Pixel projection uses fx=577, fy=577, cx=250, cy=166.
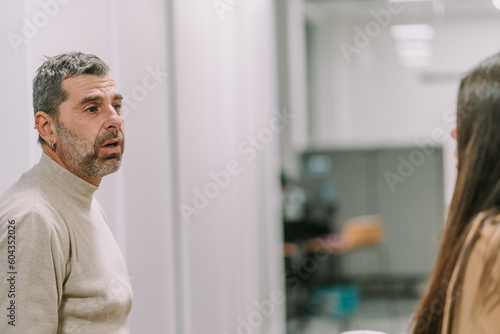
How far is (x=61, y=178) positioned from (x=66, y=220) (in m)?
0.10

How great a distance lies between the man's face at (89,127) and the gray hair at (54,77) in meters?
0.01

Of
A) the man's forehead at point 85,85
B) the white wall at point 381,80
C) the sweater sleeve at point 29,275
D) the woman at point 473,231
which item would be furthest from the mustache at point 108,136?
the white wall at point 381,80

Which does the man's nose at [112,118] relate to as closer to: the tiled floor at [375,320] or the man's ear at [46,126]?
the man's ear at [46,126]

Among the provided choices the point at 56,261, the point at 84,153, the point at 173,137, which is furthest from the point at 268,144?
the point at 56,261

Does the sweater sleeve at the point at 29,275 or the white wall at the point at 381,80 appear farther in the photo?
the white wall at the point at 381,80

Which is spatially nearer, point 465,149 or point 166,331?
point 465,149

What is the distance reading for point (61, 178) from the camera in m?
1.40

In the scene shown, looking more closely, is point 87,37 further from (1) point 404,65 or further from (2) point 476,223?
(1) point 404,65

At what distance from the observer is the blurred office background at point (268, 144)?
1.98m

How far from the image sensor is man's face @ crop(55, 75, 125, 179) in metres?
1.41

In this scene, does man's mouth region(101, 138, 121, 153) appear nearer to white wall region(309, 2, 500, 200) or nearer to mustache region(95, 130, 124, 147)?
mustache region(95, 130, 124, 147)

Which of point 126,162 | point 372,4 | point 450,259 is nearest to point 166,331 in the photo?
point 126,162

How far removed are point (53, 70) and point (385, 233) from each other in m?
6.05

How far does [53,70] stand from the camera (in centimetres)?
142
